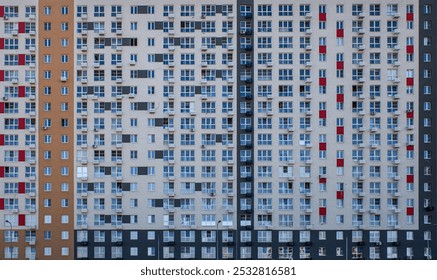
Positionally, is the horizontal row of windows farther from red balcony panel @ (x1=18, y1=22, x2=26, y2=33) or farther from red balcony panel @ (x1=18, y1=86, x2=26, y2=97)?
red balcony panel @ (x1=18, y1=22, x2=26, y2=33)

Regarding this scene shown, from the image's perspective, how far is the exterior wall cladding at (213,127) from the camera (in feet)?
96.7

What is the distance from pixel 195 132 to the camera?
29609 millimetres

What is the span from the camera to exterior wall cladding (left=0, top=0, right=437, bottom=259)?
96.7ft

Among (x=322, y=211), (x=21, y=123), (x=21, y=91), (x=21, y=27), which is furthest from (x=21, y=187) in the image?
(x=322, y=211)

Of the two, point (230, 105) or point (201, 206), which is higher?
point (230, 105)

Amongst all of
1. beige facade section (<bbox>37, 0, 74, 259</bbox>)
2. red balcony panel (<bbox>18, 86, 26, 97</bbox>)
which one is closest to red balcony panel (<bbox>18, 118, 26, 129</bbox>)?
beige facade section (<bbox>37, 0, 74, 259</bbox>)

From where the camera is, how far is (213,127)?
97.2 feet

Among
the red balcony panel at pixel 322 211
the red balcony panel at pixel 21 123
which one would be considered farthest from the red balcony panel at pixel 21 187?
the red balcony panel at pixel 322 211

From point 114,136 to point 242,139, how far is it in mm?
7894

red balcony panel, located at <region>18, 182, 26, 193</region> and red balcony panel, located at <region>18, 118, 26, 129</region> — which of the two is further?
red balcony panel, located at <region>18, 118, 26, 129</region>

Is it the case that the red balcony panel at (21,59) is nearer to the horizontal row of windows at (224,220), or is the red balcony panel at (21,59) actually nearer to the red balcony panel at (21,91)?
the red balcony panel at (21,91)

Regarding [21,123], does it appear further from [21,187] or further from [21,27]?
[21,27]

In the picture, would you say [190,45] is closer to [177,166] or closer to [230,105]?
[230,105]

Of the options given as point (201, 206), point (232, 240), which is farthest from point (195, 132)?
point (232, 240)
